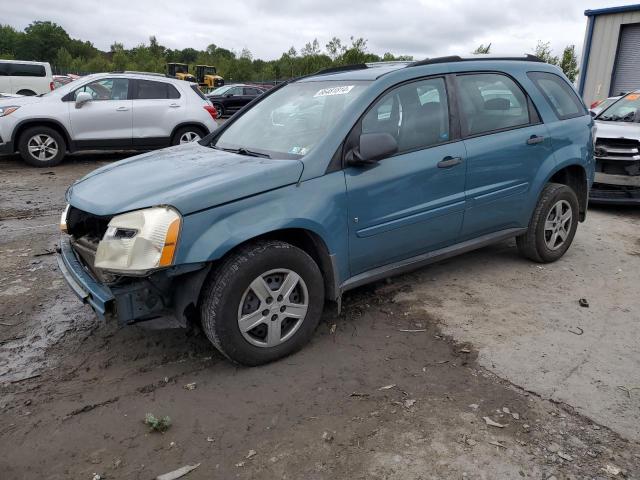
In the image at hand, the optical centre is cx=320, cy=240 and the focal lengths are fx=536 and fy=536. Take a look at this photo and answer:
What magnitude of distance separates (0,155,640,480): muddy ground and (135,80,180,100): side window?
6520mm

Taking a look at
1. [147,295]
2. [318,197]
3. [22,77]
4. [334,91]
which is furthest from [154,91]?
[22,77]

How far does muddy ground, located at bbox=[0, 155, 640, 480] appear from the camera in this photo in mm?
2490

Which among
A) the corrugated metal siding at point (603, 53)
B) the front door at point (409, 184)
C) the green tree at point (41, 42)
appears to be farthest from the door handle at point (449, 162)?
the green tree at point (41, 42)

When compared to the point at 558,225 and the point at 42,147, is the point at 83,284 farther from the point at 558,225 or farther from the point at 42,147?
the point at 42,147

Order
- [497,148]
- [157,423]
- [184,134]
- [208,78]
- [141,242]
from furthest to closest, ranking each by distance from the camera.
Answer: [208,78]
[184,134]
[497,148]
[141,242]
[157,423]

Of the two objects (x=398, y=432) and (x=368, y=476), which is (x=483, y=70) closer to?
(x=398, y=432)

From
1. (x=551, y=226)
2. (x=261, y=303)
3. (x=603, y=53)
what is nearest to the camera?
(x=261, y=303)

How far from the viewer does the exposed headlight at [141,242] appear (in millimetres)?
2805

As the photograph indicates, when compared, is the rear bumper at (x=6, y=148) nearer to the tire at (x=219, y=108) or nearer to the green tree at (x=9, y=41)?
the tire at (x=219, y=108)

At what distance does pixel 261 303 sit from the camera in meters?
3.13

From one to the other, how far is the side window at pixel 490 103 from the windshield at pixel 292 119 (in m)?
0.91

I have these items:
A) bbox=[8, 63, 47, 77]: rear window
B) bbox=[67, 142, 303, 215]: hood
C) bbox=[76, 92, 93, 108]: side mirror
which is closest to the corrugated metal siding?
bbox=[76, 92, 93, 108]: side mirror

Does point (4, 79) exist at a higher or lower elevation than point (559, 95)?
higher

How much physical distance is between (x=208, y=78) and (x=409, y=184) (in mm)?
43626
